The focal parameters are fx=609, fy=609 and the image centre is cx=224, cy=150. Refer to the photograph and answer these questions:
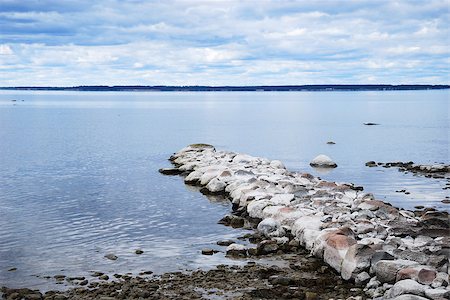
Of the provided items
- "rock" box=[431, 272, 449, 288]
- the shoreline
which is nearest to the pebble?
the shoreline

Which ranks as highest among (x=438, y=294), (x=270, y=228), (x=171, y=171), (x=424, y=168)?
(x=438, y=294)

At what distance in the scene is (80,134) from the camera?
67.2 metres

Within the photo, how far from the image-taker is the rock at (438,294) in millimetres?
12138

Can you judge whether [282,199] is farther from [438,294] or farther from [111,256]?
[438,294]

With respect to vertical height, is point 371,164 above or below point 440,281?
below

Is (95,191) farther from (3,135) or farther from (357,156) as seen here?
(3,135)

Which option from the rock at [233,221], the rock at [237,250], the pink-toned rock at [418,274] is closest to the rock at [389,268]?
the pink-toned rock at [418,274]

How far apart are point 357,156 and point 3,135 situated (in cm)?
3923

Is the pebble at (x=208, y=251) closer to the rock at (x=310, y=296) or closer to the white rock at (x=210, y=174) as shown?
the rock at (x=310, y=296)

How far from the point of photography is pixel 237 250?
17.1 meters

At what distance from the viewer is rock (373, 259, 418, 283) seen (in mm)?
13712

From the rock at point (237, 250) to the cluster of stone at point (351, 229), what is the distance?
1.2 inches

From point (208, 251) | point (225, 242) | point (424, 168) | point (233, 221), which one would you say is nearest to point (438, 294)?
point (208, 251)

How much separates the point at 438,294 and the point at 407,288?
664 mm
